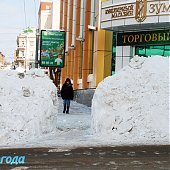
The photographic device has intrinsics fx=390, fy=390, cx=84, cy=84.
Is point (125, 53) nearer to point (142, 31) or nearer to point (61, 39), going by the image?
point (142, 31)

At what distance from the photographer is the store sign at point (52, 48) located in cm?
2727

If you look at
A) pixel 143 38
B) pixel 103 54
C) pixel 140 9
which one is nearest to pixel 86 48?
pixel 103 54

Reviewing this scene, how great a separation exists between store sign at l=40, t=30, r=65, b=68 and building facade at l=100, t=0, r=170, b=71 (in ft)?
19.6

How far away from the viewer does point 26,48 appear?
109188mm

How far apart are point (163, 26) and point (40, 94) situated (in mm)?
9533

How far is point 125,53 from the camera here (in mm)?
21266

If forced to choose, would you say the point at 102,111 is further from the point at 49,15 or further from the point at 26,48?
the point at 26,48

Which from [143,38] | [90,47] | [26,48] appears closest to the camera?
[143,38]

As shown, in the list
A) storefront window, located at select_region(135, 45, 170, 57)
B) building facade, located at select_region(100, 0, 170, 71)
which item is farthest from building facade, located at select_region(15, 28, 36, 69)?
storefront window, located at select_region(135, 45, 170, 57)

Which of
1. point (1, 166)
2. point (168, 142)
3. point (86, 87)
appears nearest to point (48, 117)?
point (168, 142)

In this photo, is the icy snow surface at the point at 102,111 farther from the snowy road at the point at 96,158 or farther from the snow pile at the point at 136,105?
the snowy road at the point at 96,158

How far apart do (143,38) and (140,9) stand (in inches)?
82.5

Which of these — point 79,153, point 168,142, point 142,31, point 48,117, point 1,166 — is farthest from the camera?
point 142,31

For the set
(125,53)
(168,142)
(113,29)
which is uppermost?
(113,29)
